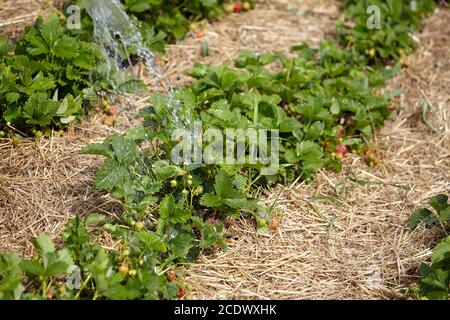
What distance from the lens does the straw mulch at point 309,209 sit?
8.63ft

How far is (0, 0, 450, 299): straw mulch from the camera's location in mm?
2629

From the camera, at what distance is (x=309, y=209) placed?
118 inches

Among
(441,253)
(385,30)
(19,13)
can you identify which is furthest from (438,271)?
(19,13)

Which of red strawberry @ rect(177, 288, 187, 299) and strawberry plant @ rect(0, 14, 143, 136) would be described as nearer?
red strawberry @ rect(177, 288, 187, 299)

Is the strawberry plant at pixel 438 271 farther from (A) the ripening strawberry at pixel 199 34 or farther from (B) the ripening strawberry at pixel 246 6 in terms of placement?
(B) the ripening strawberry at pixel 246 6

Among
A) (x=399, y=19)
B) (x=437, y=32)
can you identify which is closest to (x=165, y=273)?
(x=399, y=19)

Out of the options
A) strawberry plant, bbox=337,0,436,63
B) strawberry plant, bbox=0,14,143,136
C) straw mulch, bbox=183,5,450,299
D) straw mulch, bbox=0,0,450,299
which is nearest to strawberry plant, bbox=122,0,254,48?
straw mulch, bbox=0,0,450,299

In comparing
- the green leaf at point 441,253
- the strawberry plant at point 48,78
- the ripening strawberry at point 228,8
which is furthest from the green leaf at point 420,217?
the ripening strawberry at point 228,8

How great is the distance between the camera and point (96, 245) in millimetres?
2455

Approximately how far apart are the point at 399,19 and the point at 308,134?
1260mm

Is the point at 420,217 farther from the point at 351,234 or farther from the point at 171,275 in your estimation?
the point at 171,275

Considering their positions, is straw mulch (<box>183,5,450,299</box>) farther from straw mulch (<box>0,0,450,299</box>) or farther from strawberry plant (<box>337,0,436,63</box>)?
strawberry plant (<box>337,0,436,63</box>)

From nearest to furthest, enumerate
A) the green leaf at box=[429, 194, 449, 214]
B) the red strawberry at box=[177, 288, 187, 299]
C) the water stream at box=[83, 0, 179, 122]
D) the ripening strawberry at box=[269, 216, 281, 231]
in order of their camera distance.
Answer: the red strawberry at box=[177, 288, 187, 299] → the green leaf at box=[429, 194, 449, 214] → the ripening strawberry at box=[269, 216, 281, 231] → the water stream at box=[83, 0, 179, 122]
